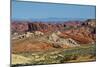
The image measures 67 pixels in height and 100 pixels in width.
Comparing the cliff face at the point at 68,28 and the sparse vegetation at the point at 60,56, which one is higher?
the cliff face at the point at 68,28

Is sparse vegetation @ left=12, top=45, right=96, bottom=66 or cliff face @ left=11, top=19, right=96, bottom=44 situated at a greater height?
cliff face @ left=11, top=19, right=96, bottom=44

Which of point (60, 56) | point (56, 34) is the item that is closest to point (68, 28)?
point (56, 34)

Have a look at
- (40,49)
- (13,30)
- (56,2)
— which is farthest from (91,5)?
(13,30)

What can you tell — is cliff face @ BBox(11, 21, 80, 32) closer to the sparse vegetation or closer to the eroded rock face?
the eroded rock face

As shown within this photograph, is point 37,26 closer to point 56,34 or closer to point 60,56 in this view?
point 56,34

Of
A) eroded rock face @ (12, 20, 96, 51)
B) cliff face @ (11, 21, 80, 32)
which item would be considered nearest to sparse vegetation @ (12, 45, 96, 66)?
eroded rock face @ (12, 20, 96, 51)

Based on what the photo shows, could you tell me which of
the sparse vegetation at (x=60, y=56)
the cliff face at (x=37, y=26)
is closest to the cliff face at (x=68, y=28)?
the cliff face at (x=37, y=26)

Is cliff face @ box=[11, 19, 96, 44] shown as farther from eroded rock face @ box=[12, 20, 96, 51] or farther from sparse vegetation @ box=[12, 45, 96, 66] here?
sparse vegetation @ box=[12, 45, 96, 66]

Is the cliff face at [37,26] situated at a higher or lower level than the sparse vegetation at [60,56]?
higher

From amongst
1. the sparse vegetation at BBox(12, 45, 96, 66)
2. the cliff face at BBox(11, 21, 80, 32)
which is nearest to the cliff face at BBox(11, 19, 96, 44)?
the cliff face at BBox(11, 21, 80, 32)

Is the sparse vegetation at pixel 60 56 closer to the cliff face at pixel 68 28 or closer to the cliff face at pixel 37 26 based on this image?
the cliff face at pixel 68 28

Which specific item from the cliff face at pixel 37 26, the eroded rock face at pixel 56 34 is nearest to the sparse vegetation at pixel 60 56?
the eroded rock face at pixel 56 34
